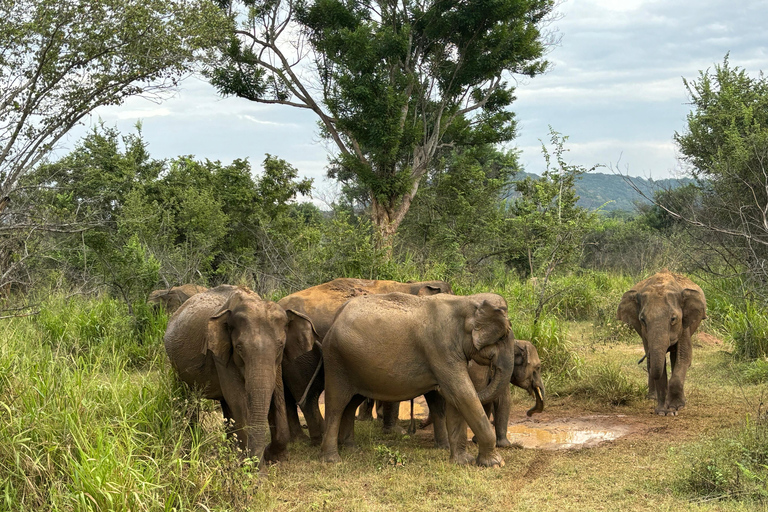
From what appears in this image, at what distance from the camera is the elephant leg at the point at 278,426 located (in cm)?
694

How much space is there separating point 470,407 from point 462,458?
60cm

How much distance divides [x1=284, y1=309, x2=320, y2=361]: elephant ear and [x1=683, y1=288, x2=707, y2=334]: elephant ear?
17.7ft

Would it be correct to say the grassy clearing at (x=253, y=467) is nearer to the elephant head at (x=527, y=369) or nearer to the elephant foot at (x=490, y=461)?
the elephant foot at (x=490, y=461)

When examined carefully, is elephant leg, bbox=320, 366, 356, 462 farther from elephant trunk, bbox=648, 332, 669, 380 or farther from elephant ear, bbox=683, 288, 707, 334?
elephant ear, bbox=683, 288, 707, 334

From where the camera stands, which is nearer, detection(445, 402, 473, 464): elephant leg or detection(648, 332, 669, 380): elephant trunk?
detection(445, 402, 473, 464): elephant leg

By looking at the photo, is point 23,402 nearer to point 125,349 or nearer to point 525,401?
point 125,349

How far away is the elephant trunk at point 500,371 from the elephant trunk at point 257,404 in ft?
8.10

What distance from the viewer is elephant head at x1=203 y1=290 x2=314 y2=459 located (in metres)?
6.32

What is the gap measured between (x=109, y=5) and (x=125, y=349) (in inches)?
200

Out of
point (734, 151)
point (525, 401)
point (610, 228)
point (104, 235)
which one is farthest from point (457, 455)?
point (610, 228)

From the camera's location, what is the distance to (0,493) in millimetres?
5379

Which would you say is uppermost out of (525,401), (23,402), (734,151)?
(734,151)

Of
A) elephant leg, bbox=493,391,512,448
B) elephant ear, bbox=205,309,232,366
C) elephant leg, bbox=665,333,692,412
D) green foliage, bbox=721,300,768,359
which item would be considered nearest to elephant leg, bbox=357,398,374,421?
elephant leg, bbox=493,391,512,448

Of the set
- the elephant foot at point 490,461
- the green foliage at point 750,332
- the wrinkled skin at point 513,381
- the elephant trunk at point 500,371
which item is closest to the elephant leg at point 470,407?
the elephant foot at point 490,461
